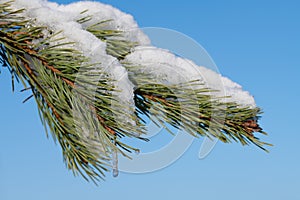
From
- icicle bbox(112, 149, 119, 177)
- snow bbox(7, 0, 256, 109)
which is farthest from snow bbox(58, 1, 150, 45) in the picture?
icicle bbox(112, 149, 119, 177)

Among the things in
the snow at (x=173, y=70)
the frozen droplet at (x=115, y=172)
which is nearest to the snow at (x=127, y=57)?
the snow at (x=173, y=70)

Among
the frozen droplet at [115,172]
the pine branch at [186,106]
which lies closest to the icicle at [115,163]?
the frozen droplet at [115,172]

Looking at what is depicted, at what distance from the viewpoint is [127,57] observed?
0.77 m

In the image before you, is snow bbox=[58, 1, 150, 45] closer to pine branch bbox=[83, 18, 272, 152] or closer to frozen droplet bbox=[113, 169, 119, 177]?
pine branch bbox=[83, 18, 272, 152]

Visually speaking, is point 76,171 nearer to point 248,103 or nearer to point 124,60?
point 124,60

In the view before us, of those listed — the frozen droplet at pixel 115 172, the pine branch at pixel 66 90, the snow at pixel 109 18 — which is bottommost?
the frozen droplet at pixel 115 172

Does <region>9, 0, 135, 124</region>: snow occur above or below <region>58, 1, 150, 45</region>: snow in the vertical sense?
below

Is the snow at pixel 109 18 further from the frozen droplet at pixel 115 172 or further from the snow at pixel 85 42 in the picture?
the frozen droplet at pixel 115 172

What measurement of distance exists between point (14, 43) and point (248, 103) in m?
0.43

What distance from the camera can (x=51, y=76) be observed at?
0.73 metres

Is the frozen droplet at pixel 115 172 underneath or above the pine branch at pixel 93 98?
underneath

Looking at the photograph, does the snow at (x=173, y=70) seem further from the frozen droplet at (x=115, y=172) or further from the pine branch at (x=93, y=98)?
the frozen droplet at (x=115, y=172)

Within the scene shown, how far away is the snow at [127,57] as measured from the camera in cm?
72

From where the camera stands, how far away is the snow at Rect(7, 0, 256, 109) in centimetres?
72
